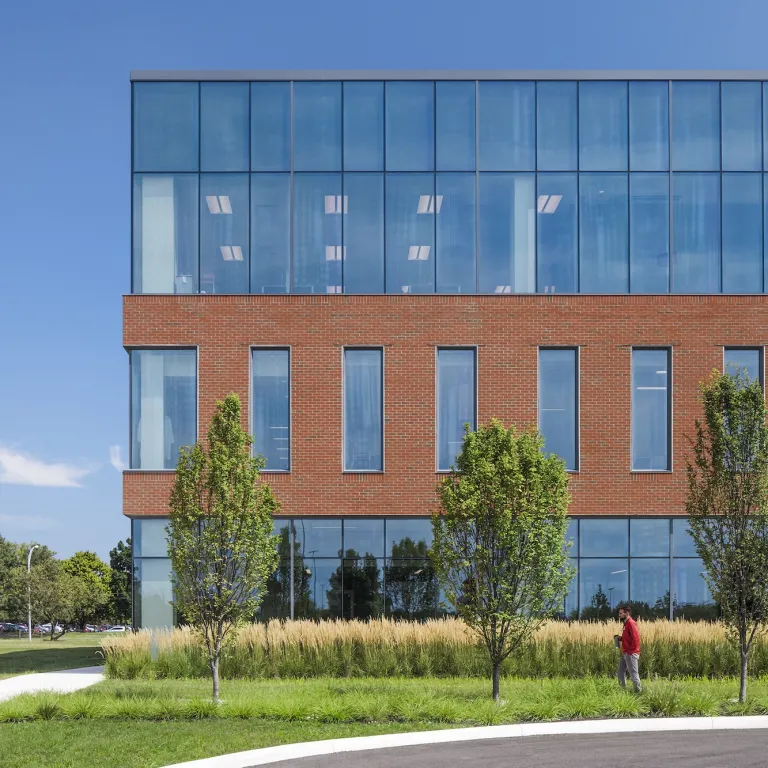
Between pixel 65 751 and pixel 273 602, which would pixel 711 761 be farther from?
pixel 273 602

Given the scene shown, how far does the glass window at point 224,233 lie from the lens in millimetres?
26188

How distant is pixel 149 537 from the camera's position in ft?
83.4

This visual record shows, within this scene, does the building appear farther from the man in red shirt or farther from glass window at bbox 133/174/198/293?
the man in red shirt

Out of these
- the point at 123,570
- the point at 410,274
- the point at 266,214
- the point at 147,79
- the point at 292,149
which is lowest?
the point at 123,570

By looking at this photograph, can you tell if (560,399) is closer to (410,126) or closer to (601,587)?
(601,587)

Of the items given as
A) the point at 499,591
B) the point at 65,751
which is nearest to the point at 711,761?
the point at 499,591

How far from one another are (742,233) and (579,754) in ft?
59.5

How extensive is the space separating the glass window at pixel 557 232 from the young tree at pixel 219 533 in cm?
1183

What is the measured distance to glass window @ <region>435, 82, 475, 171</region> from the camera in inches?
1049

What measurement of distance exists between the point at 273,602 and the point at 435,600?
4.19m

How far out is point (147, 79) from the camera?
26609 mm

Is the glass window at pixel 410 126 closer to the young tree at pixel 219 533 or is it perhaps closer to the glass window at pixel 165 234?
the glass window at pixel 165 234

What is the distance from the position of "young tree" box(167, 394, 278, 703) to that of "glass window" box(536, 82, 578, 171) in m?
13.3

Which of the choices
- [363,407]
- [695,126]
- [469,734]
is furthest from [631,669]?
[695,126]
